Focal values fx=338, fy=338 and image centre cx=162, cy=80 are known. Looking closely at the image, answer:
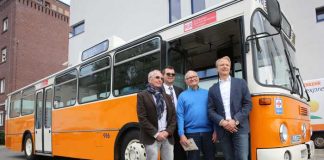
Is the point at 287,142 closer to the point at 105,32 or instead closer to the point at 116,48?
the point at 116,48

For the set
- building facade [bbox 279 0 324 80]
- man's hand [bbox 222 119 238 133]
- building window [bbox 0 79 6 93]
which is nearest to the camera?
man's hand [bbox 222 119 238 133]

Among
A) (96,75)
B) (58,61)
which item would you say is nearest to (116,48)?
(96,75)

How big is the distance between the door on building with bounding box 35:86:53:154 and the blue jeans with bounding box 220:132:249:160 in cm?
711

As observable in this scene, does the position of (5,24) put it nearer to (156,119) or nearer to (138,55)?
(138,55)

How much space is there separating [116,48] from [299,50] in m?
8.97

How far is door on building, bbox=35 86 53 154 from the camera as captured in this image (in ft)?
33.5

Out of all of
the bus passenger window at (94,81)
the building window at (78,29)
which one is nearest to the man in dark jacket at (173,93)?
the bus passenger window at (94,81)

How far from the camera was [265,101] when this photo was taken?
442 cm

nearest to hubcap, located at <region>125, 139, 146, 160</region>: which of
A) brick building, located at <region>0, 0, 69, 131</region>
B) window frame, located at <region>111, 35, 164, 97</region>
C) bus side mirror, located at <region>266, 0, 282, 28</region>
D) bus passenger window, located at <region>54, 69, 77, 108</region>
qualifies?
window frame, located at <region>111, 35, 164, 97</region>

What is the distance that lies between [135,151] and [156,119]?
2.04m

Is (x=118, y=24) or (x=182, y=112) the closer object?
(x=182, y=112)

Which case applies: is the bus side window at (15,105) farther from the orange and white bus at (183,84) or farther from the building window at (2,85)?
the building window at (2,85)

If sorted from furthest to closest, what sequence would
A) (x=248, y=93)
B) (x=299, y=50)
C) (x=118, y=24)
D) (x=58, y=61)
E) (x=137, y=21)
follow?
1. (x=58, y=61)
2. (x=118, y=24)
3. (x=137, y=21)
4. (x=299, y=50)
5. (x=248, y=93)

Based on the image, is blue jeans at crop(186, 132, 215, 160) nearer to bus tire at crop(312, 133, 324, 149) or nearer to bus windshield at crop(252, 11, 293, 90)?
bus windshield at crop(252, 11, 293, 90)
